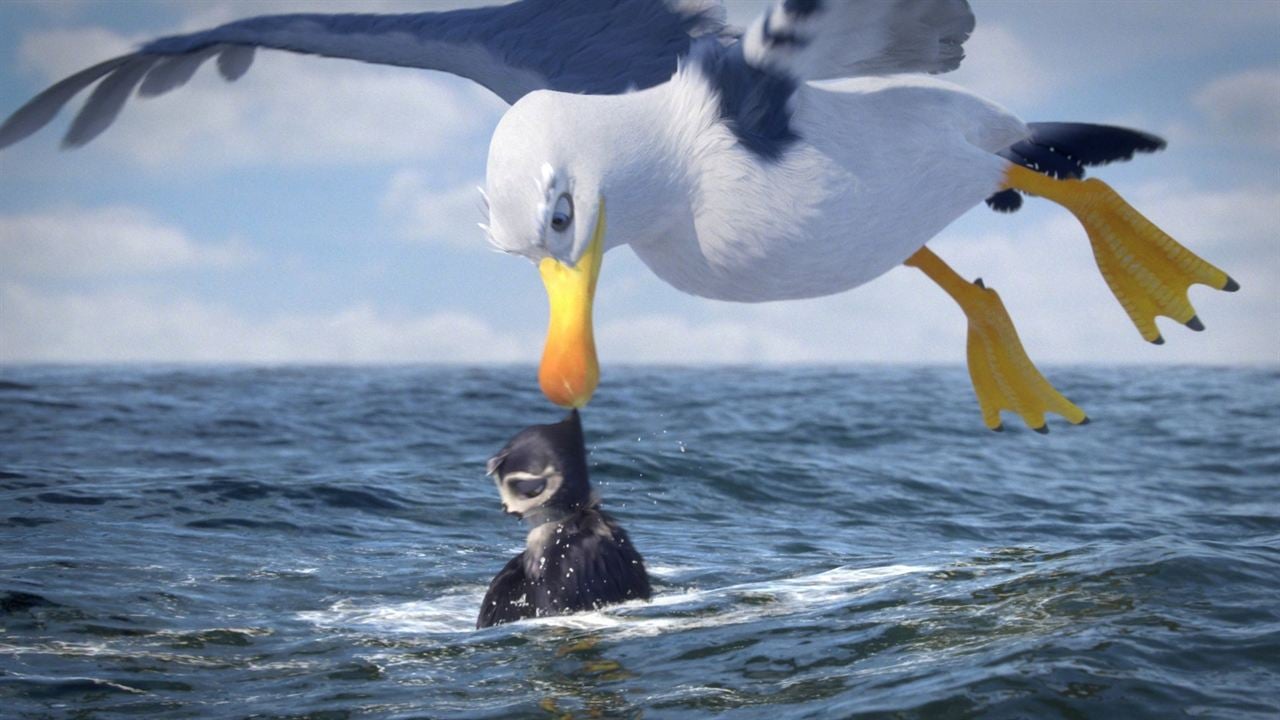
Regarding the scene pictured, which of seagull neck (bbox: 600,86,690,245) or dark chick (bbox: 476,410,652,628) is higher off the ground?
seagull neck (bbox: 600,86,690,245)

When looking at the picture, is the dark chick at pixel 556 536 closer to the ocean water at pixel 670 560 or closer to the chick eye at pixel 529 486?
the chick eye at pixel 529 486

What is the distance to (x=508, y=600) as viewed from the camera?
17.7 ft

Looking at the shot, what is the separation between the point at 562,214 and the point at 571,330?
Result: 0.32m

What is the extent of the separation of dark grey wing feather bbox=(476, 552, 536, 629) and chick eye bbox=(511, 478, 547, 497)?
0.32 m

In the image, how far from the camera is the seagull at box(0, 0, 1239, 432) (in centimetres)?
387

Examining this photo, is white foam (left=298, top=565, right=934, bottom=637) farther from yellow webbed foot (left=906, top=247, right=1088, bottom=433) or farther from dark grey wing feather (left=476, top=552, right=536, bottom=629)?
yellow webbed foot (left=906, top=247, right=1088, bottom=433)

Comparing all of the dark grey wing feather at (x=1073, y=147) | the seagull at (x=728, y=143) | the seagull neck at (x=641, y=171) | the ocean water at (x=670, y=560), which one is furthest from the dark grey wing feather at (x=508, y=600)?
the dark grey wing feather at (x=1073, y=147)

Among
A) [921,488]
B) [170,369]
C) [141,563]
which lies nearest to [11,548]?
[141,563]

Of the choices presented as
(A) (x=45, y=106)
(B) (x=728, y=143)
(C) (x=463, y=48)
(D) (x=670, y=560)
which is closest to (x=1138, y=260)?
(B) (x=728, y=143)

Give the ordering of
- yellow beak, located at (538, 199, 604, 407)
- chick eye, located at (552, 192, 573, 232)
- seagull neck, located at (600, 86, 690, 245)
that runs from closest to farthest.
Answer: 1. yellow beak, located at (538, 199, 604, 407)
2. chick eye, located at (552, 192, 573, 232)
3. seagull neck, located at (600, 86, 690, 245)

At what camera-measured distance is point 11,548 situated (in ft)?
22.8

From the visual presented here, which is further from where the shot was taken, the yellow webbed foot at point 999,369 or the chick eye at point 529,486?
the yellow webbed foot at point 999,369

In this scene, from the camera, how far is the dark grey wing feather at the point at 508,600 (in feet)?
17.6

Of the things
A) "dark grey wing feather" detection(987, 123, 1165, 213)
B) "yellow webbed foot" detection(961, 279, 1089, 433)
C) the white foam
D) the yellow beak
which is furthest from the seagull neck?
"yellow webbed foot" detection(961, 279, 1089, 433)
